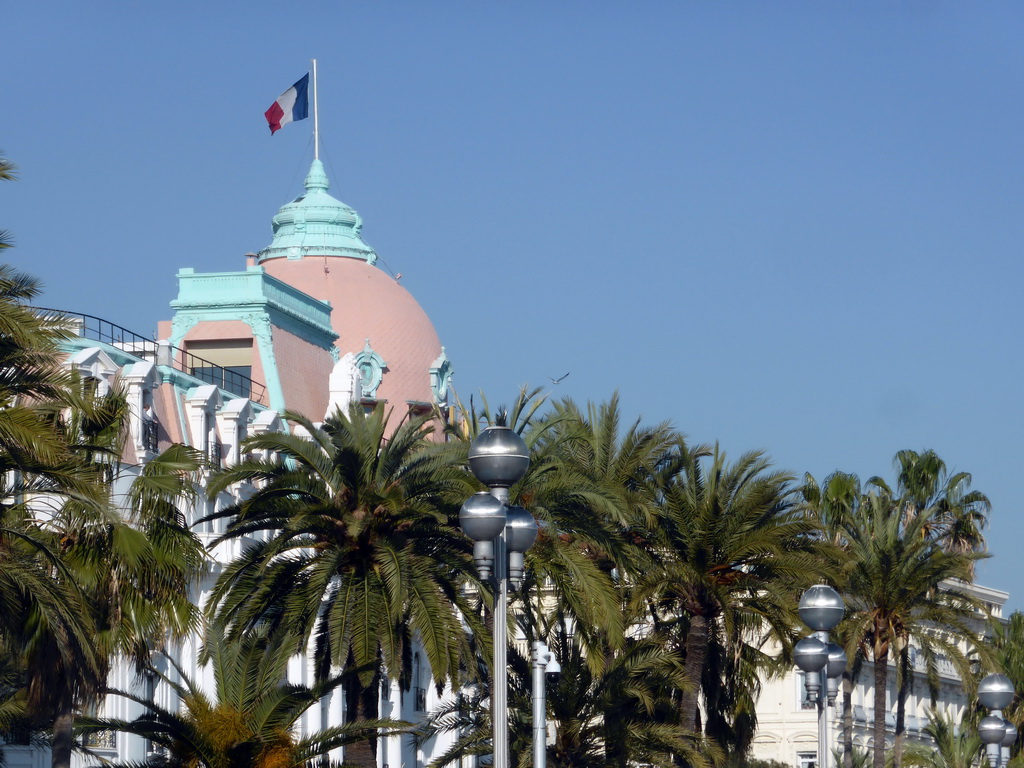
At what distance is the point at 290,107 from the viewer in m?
65.3

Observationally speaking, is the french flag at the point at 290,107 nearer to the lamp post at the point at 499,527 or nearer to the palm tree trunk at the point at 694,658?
the palm tree trunk at the point at 694,658

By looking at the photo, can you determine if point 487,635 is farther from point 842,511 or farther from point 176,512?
point 842,511

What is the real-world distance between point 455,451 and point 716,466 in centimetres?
693

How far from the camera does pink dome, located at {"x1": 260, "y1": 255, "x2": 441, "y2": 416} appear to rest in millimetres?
68688

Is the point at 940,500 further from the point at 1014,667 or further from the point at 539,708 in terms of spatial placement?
the point at 539,708

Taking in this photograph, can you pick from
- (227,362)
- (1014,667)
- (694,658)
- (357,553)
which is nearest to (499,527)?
(357,553)

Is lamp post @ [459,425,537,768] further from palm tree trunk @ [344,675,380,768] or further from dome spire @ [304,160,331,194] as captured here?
dome spire @ [304,160,331,194]

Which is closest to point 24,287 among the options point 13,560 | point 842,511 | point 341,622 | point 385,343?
point 13,560

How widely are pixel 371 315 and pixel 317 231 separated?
381cm

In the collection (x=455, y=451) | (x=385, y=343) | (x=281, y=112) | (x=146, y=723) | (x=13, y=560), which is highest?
(x=281, y=112)

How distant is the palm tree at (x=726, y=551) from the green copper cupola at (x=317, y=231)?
105ft

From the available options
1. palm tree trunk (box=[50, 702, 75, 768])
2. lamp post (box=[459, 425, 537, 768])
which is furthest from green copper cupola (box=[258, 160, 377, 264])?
lamp post (box=[459, 425, 537, 768])

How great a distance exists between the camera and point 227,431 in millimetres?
52656

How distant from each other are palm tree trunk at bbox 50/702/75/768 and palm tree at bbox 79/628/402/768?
2.83ft
